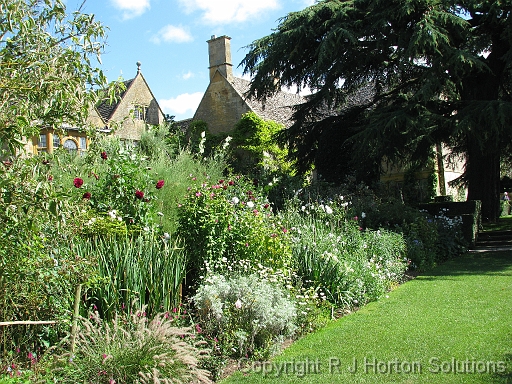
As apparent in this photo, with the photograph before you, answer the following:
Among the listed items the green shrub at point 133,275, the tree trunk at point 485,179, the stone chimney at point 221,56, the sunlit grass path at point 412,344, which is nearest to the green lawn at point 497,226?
the tree trunk at point 485,179

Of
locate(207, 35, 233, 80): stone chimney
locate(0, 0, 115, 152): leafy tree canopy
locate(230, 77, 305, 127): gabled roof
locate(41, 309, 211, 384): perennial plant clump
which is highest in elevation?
locate(207, 35, 233, 80): stone chimney

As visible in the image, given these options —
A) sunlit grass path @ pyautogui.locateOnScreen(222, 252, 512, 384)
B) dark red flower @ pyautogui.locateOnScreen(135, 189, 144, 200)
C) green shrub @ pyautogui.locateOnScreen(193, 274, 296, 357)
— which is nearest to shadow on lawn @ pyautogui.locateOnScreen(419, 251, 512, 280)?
sunlit grass path @ pyautogui.locateOnScreen(222, 252, 512, 384)

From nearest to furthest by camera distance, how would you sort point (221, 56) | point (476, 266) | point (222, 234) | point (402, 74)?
1. point (222, 234)
2. point (476, 266)
3. point (402, 74)
4. point (221, 56)

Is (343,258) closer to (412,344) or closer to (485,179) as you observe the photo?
(412,344)

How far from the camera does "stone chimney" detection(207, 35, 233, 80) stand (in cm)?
2833

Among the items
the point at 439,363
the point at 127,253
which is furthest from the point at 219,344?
the point at 439,363

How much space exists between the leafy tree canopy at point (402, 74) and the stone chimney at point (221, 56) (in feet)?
38.2

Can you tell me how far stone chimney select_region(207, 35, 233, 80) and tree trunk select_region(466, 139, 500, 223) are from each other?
15581 millimetres

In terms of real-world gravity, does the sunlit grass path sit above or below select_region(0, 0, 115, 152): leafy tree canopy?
below

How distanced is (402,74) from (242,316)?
12.9m

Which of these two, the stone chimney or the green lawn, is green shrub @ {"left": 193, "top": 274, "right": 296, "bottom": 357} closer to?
the green lawn

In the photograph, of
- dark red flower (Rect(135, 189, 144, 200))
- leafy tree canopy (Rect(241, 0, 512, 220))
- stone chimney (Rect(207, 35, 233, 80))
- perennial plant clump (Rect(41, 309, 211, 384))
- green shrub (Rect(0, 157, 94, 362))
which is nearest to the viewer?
green shrub (Rect(0, 157, 94, 362))

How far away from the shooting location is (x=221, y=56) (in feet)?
93.8

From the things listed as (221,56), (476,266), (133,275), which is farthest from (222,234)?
(221,56)
